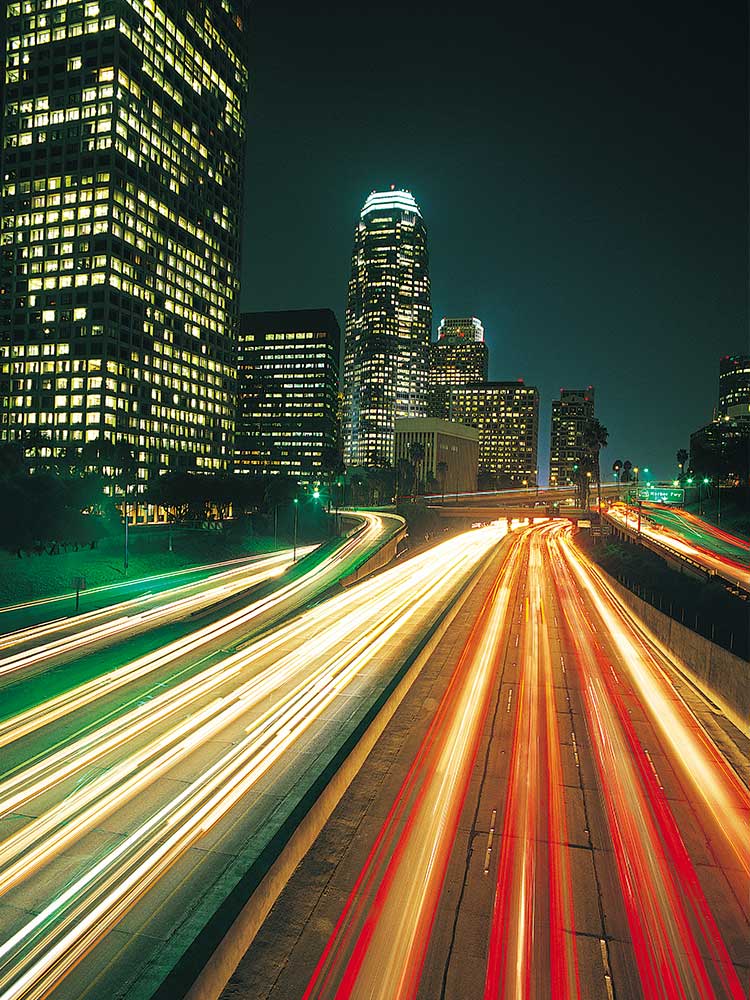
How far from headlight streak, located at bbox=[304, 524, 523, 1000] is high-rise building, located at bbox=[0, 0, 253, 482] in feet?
388

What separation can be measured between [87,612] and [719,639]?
117 ft

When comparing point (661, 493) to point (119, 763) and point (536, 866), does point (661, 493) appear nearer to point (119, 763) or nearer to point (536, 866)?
point (536, 866)

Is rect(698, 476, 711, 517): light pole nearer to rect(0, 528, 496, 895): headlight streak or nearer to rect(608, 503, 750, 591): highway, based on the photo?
rect(608, 503, 750, 591): highway

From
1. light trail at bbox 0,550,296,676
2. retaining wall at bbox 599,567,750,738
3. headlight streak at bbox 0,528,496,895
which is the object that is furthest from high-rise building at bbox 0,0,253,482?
retaining wall at bbox 599,567,750,738

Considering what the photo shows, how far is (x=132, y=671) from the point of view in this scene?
81.8 feet

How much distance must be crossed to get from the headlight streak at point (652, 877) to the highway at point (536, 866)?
0.13 feet

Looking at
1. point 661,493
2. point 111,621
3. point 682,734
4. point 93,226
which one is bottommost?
point 682,734

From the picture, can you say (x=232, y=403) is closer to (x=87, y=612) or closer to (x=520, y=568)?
(x=520, y=568)

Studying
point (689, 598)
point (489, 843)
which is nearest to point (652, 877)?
point (489, 843)

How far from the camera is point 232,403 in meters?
163

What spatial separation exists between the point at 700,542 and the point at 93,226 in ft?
419

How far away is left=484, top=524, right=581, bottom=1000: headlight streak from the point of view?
387 inches

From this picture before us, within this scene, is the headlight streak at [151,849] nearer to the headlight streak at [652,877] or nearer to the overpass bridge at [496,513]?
the headlight streak at [652,877]

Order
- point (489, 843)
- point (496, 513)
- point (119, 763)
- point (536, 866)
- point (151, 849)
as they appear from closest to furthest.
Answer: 1. point (151, 849)
2. point (536, 866)
3. point (489, 843)
4. point (119, 763)
5. point (496, 513)
